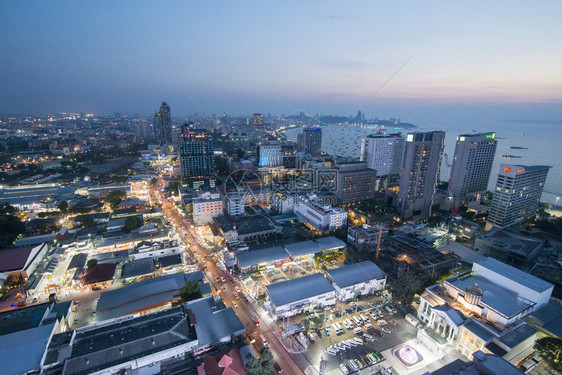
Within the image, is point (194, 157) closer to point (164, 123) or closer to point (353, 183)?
point (353, 183)

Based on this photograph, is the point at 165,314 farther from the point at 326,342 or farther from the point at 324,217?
the point at 324,217

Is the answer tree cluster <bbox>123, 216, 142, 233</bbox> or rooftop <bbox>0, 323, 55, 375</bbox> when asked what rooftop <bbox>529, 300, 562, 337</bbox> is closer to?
rooftop <bbox>0, 323, 55, 375</bbox>

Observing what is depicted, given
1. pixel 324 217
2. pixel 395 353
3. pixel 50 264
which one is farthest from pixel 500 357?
pixel 50 264

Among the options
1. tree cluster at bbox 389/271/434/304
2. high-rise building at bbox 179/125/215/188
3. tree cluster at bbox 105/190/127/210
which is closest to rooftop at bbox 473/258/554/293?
tree cluster at bbox 389/271/434/304

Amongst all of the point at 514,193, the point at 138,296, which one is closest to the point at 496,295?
the point at 514,193

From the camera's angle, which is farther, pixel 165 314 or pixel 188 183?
pixel 188 183

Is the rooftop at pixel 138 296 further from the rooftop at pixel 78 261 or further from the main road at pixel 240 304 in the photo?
the rooftop at pixel 78 261

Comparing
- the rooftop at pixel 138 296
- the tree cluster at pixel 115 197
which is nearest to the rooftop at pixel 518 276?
the rooftop at pixel 138 296
